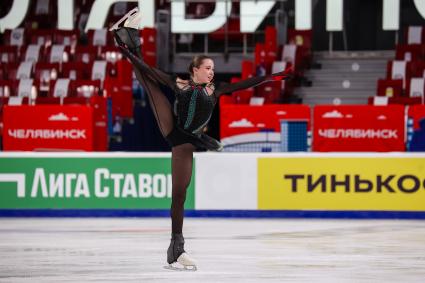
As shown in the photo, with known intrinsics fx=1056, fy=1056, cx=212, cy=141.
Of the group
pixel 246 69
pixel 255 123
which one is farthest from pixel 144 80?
pixel 246 69

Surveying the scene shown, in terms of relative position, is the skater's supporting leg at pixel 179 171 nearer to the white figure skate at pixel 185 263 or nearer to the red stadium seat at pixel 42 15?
the white figure skate at pixel 185 263

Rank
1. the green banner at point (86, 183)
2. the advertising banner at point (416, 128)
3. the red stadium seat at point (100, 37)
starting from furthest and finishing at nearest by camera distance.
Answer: the red stadium seat at point (100, 37) < the advertising banner at point (416, 128) < the green banner at point (86, 183)

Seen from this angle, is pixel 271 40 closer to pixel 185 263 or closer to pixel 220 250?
pixel 220 250

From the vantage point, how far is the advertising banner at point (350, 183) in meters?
13.2

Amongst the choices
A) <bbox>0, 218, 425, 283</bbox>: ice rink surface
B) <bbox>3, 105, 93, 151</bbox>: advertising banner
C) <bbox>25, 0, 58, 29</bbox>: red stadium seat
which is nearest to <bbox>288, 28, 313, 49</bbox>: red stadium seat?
<bbox>25, 0, 58, 29</bbox>: red stadium seat

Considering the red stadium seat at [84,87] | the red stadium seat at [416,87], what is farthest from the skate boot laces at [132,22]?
the red stadium seat at [84,87]

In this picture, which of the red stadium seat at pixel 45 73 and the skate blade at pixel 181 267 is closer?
the skate blade at pixel 181 267

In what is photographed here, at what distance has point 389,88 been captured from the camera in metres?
17.4

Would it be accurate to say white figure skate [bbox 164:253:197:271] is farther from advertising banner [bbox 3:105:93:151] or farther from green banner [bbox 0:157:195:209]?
advertising banner [bbox 3:105:93:151]

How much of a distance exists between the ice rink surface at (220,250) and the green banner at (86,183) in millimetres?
335

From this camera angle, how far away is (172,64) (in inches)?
797

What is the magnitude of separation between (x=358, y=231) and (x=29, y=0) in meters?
11.4

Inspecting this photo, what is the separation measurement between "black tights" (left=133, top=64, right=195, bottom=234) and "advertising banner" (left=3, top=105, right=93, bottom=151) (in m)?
7.24

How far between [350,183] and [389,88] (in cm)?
459
